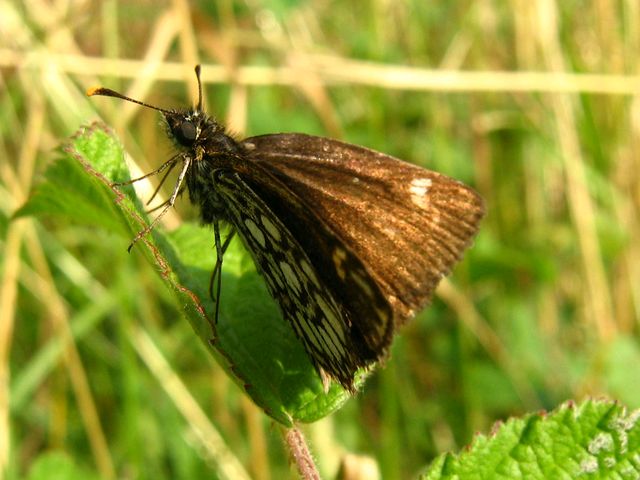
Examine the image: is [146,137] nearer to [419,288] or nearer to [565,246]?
[565,246]

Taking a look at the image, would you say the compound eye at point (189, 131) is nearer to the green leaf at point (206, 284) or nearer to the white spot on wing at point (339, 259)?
the green leaf at point (206, 284)

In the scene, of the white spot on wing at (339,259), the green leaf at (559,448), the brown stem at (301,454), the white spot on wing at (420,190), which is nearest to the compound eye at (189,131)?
the white spot on wing at (420,190)

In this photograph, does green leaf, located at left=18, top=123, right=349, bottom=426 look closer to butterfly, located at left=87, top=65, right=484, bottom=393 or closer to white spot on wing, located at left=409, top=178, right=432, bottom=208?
butterfly, located at left=87, top=65, right=484, bottom=393

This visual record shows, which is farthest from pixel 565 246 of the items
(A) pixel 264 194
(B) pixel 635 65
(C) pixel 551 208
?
(A) pixel 264 194

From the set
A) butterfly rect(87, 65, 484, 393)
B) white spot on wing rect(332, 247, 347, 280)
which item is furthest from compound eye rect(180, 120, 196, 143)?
white spot on wing rect(332, 247, 347, 280)

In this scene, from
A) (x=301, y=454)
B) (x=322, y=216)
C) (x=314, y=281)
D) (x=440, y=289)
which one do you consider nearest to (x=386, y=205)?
(x=322, y=216)

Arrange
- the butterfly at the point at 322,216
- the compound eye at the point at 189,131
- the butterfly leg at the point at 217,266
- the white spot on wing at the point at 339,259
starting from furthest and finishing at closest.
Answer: the compound eye at the point at 189,131
the butterfly leg at the point at 217,266
the butterfly at the point at 322,216
the white spot on wing at the point at 339,259
